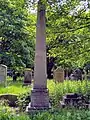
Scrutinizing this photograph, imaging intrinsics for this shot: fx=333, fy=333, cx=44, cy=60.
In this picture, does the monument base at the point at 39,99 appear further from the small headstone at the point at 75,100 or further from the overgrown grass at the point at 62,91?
the overgrown grass at the point at 62,91

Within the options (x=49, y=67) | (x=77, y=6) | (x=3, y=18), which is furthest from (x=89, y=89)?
(x=49, y=67)

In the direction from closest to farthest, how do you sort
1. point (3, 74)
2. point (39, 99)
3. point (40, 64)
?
point (39, 99), point (40, 64), point (3, 74)

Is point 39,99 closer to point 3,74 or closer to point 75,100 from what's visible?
point 75,100

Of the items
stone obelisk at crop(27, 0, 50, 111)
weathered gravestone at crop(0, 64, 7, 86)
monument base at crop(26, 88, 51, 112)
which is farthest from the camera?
weathered gravestone at crop(0, 64, 7, 86)

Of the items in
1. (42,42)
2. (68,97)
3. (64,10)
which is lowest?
(68,97)

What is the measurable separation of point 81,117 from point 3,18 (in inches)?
807

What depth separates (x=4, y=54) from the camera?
26.5m

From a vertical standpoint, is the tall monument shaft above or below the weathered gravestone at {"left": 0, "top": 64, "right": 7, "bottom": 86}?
above

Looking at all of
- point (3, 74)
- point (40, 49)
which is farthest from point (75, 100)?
point (3, 74)

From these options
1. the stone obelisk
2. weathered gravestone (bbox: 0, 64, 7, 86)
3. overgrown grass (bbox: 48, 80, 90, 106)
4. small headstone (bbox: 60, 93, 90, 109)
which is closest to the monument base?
the stone obelisk

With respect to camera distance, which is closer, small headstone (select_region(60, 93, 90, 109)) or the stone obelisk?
the stone obelisk

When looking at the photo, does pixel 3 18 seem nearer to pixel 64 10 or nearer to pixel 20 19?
pixel 20 19

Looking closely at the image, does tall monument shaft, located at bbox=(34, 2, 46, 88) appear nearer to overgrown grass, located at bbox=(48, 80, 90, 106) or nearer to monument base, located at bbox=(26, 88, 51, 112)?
monument base, located at bbox=(26, 88, 51, 112)

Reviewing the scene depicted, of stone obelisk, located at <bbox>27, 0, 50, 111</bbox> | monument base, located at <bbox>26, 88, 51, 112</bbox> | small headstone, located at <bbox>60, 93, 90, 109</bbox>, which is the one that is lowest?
small headstone, located at <bbox>60, 93, 90, 109</bbox>
